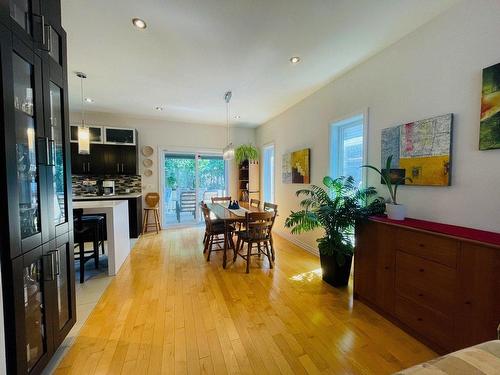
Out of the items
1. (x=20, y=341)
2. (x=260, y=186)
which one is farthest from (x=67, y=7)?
(x=260, y=186)

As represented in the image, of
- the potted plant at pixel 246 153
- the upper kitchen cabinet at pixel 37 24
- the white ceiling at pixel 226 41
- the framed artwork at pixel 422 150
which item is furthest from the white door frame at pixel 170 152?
the framed artwork at pixel 422 150

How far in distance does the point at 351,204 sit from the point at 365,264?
63 cm

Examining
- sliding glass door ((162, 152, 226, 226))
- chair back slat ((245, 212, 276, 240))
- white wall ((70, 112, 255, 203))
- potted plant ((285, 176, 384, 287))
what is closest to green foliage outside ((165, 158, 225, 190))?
sliding glass door ((162, 152, 226, 226))

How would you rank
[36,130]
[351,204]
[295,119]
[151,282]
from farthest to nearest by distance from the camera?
[295,119]
[151,282]
[351,204]
[36,130]

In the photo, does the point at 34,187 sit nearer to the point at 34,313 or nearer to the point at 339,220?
the point at 34,313

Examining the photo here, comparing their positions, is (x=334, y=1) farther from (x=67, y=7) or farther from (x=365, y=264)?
(x=365, y=264)

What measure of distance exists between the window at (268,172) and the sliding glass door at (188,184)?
1.20 m

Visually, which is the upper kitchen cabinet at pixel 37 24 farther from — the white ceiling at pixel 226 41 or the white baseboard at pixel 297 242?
the white baseboard at pixel 297 242

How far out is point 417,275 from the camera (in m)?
1.74

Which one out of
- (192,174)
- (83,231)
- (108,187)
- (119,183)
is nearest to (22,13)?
(83,231)

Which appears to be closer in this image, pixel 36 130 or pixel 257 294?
pixel 36 130

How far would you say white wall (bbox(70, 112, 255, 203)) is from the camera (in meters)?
4.95

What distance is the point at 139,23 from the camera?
1978 mm

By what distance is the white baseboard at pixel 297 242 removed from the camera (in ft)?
12.1
